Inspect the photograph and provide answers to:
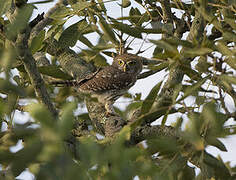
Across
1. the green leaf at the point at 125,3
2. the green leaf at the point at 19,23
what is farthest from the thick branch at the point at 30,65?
the green leaf at the point at 125,3

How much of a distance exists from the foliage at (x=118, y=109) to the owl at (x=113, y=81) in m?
0.66

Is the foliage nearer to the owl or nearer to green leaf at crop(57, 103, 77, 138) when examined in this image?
green leaf at crop(57, 103, 77, 138)

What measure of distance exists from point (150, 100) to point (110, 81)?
2.60m

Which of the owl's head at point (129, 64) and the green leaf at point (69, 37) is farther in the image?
the owl's head at point (129, 64)

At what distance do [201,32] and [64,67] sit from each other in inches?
61.4

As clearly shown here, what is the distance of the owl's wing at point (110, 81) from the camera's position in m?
4.46

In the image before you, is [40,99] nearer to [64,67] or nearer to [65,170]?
[65,170]

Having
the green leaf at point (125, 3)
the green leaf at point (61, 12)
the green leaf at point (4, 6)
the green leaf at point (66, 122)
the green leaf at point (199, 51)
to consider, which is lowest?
the green leaf at point (125, 3)

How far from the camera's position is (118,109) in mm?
3738

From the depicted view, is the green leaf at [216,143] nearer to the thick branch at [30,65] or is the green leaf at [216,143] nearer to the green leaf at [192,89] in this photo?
the green leaf at [192,89]

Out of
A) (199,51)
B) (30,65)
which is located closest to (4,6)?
(30,65)

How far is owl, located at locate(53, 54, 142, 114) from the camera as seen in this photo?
4412 mm

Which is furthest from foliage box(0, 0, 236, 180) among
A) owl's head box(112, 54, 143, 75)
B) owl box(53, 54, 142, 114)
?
owl's head box(112, 54, 143, 75)

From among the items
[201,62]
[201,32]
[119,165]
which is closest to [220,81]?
[201,62]
